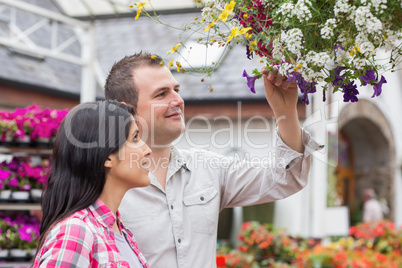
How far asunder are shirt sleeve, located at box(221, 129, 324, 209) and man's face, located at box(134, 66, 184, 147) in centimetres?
28

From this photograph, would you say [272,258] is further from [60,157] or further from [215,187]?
[60,157]

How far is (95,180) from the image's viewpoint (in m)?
1.48

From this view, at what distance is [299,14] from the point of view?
1.30 m

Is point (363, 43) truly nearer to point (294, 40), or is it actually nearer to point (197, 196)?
point (294, 40)

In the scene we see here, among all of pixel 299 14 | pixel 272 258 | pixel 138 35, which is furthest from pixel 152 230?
pixel 138 35

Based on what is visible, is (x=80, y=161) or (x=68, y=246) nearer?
(x=68, y=246)

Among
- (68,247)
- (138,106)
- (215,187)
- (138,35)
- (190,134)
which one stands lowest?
(68,247)

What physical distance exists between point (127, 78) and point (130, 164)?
1.90ft

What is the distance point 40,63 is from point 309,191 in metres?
4.32

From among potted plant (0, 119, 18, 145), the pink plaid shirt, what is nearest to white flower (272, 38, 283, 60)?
the pink plaid shirt

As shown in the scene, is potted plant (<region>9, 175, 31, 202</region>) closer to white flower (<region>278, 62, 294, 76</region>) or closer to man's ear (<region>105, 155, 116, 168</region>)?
man's ear (<region>105, 155, 116, 168</region>)

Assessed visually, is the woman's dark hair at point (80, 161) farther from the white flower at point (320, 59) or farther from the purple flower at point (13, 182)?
the purple flower at point (13, 182)

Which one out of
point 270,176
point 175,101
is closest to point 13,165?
point 175,101

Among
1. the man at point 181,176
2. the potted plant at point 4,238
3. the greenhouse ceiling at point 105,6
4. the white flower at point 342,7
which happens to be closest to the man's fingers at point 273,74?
the man at point 181,176
